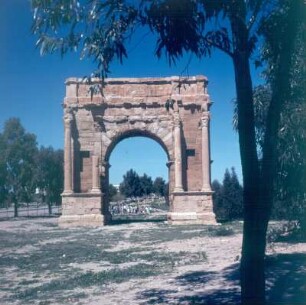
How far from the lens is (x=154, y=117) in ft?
78.8

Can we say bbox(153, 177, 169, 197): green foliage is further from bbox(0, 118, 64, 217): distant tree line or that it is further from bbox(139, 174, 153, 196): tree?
bbox(0, 118, 64, 217): distant tree line

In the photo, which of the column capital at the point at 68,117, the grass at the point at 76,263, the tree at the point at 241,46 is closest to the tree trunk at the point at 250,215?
the tree at the point at 241,46

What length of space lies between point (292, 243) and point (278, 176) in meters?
1.80

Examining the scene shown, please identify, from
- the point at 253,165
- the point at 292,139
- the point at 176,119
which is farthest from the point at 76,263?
the point at 176,119

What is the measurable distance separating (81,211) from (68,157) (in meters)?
2.91

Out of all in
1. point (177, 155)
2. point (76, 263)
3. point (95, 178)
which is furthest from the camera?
point (95, 178)

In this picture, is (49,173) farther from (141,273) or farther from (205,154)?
(141,273)

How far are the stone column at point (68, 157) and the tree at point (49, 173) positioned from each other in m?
17.3

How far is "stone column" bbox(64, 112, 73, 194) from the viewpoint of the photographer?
23.2 meters

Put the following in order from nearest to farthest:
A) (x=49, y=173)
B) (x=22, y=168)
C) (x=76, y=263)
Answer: (x=76, y=263) < (x=22, y=168) < (x=49, y=173)

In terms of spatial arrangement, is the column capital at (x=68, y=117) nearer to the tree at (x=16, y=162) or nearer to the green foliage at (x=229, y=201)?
the green foliage at (x=229, y=201)

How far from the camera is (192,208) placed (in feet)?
74.3

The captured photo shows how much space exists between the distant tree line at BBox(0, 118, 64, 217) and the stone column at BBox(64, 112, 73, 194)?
54.9 ft

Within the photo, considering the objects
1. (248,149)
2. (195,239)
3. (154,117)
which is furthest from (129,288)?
(154,117)
